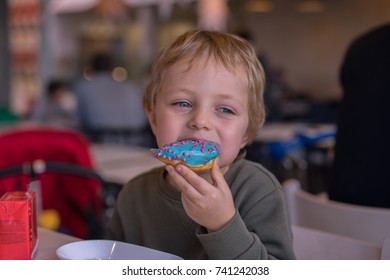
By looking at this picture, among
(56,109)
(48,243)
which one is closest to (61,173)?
(48,243)

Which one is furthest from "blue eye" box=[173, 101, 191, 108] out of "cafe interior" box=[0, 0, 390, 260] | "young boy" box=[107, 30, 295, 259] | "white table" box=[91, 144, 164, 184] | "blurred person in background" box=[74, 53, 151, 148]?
"blurred person in background" box=[74, 53, 151, 148]

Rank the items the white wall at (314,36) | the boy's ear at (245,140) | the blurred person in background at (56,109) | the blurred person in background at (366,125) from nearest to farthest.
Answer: the boy's ear at (245,140) < the blurred person in background at (366,125) < the blurred person in background at (56,109) < the white wall at (314,36)

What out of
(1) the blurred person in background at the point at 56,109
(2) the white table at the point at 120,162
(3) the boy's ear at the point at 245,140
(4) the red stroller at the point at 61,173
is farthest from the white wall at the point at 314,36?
(3) the boy's ear at the point at 245,140

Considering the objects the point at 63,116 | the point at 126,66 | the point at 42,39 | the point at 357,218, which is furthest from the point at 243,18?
the point at 357,218

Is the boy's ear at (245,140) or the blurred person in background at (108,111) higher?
the boy's ear at (245,140)

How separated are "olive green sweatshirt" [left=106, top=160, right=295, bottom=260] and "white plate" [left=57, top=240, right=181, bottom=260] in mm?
80

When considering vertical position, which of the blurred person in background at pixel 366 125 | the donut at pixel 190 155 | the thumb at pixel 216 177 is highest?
the donut at pixel 190 155

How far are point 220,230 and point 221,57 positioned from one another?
0.28 m

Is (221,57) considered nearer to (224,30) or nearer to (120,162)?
(120,162)

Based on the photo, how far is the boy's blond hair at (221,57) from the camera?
3.10 feet

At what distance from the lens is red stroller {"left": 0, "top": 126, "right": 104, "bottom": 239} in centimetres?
208

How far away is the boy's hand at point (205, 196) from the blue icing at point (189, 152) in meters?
0.01

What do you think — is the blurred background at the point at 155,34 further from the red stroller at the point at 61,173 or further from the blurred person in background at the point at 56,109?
the red stroller at the point at 61,173
